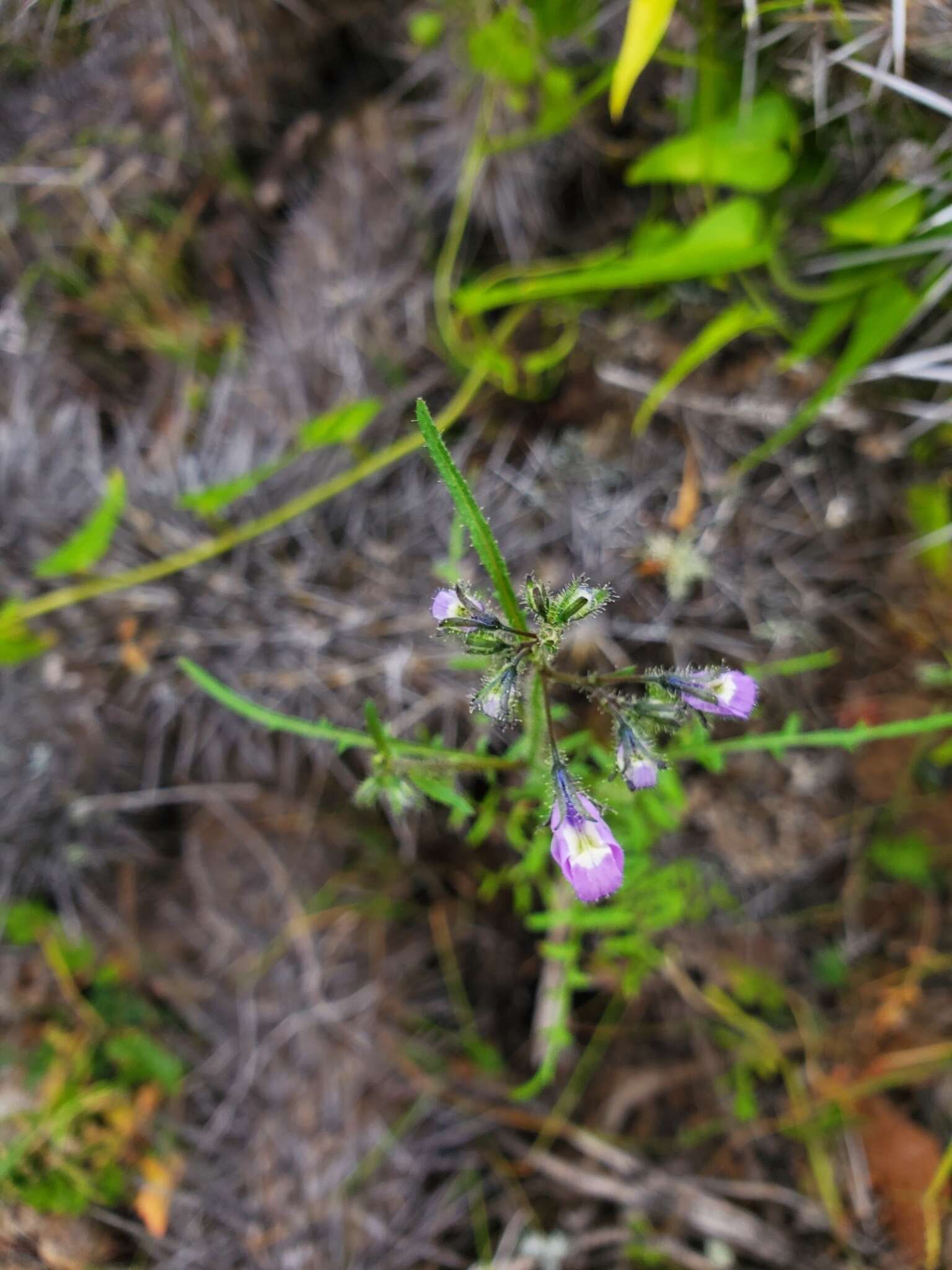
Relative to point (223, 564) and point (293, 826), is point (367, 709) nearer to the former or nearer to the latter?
point (223, 564)

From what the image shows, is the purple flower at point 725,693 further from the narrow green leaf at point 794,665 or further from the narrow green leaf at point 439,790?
the narrow green leaf at point 794,665

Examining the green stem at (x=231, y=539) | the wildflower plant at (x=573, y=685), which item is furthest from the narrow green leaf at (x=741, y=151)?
the wildflower plant at (x=573, y=685)

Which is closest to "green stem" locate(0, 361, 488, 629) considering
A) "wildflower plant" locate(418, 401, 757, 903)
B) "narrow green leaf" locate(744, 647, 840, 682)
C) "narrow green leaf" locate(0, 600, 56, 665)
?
"narrow green leaf" locate(0, 600, 56, 665)

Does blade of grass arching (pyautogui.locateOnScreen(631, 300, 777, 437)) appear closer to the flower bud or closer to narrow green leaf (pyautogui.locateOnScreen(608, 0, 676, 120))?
narrow green leaf (pyautogui.locateOnScreen(608, 0, 676, 120))

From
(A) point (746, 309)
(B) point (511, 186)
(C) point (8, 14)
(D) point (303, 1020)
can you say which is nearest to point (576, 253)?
(B) point (511, 186)

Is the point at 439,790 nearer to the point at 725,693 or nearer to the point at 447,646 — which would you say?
the point at 725,693

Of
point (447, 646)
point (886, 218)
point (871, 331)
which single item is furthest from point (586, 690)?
point (886, 218)
